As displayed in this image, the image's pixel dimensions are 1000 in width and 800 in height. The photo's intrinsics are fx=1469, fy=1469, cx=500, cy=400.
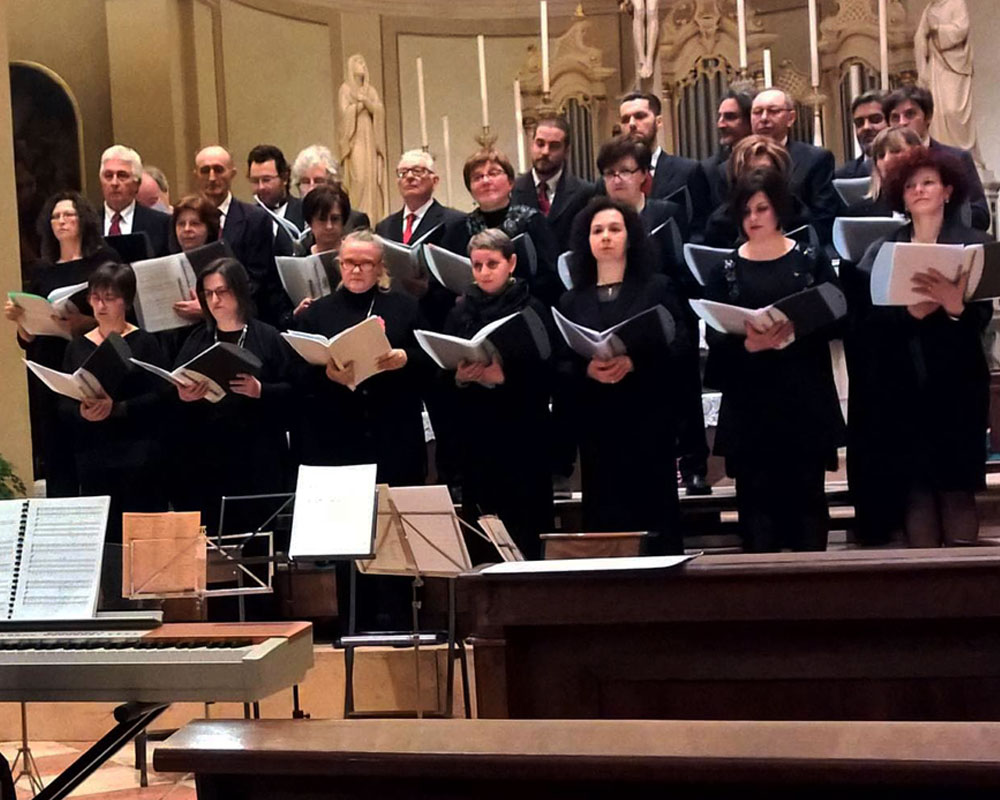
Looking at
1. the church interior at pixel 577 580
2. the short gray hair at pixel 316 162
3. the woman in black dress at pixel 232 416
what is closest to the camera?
the church interior at pixel 577 580

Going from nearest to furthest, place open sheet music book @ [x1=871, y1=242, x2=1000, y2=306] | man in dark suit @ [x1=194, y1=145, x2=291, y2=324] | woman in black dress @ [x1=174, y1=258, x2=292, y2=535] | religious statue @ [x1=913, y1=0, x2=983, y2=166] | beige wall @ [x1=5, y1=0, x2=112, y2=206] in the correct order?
open sheet music book @ [x1=871, y1=242, x2=1000, y2=306] < woman in black dress @ [x1=174, y1=258, x2=292, y2=535] < man in dark suit @ [x1=194, y1=145, x2=291, y2=324] < religious statue @ [x1=913, y1=0, x2=983, y2=166] < beige wall @ [x1=5, y1=0, x2=112, y2=206]

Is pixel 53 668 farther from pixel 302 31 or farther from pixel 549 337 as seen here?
pixel 302 31

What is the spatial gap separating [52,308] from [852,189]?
9.02ft

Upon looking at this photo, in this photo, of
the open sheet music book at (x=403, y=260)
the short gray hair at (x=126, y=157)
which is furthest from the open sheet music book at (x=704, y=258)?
the short gray hair at (x=126, y=157)

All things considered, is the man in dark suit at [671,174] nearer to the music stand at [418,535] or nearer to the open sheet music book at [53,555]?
the music stand at [418,535]

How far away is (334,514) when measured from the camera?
12.9ft

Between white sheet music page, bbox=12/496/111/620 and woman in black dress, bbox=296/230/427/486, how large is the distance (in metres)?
1.76

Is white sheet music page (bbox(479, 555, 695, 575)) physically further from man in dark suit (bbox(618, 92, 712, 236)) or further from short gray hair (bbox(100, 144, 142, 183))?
short gray hair (bbox(100, 144, 142, 183))

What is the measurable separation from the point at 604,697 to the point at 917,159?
212 centimetres

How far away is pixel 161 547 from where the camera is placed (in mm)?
3332

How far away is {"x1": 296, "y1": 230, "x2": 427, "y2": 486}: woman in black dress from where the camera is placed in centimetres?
476

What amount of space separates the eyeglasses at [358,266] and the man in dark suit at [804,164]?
1369 mm

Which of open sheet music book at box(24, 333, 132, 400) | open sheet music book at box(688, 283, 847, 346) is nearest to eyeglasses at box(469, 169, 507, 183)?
open sheet music book at box(688, 283, 847, 346)

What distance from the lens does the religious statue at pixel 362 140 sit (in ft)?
33.6
